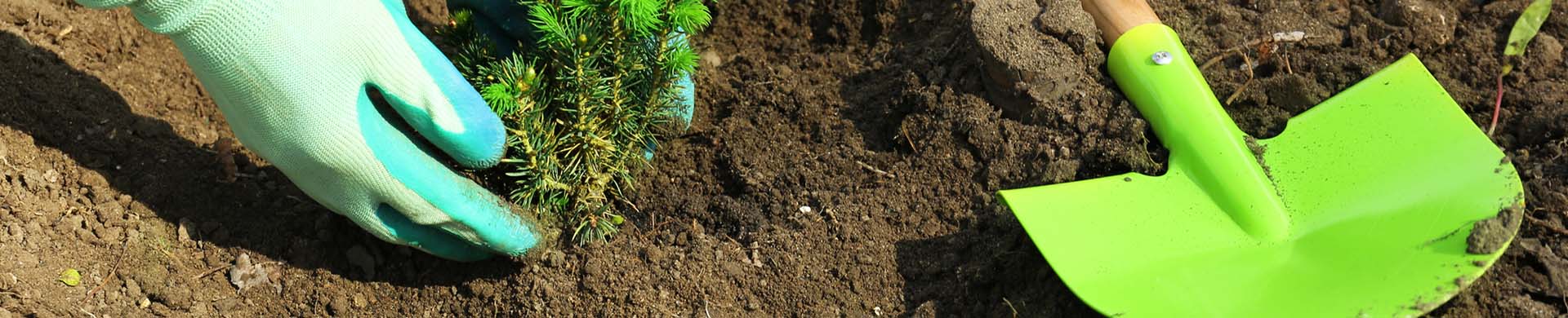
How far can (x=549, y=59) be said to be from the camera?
2486 millimetres

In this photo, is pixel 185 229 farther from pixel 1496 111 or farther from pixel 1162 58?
pixel 1496 111

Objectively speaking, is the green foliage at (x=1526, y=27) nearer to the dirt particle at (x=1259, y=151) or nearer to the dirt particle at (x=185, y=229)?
the dirt particle at (x=1259, y=151)

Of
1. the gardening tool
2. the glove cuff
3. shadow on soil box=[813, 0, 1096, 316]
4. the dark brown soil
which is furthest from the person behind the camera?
the dark brown soil

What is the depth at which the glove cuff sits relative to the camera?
2135 mm

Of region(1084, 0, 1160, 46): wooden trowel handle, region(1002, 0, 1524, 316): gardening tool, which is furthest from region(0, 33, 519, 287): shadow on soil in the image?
region(1084, 0, 1160, 46): wooden trowel handle

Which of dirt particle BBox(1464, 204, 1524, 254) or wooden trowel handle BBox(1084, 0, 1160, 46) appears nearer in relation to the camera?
dirt particle BBox(1464, 204, 1524, 254)

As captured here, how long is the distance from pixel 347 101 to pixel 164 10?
35cm

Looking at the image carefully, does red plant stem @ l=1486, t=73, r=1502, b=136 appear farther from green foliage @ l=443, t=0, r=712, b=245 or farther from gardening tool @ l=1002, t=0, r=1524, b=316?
green foliage @ l=443, t=0, r=712, b=245

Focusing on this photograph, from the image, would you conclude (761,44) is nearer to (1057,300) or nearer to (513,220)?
(513,220)

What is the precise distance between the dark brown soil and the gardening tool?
0.34 feet

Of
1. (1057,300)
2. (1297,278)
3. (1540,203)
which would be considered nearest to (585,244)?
(1057,300)

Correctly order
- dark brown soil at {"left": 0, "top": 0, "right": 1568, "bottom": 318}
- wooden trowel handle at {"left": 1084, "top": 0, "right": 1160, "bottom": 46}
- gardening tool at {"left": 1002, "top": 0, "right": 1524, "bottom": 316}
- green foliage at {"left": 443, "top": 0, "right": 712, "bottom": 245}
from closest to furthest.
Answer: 1. gardening tool at {"left": 1002, "top": 0, "right": 1524, "bottom": 316}
2. green foliage at {"left": 443, "top": 0, "right": 712, "bottom": 245}
3. dark brown soil at {"left": 0, "top": 0, "right": 1568, "bottom": 318}
4. wooden trowel handle at {"left": 1084, "top": 0, "right": 1160, "bottom": 46}

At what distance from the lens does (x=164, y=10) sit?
7.04 feet

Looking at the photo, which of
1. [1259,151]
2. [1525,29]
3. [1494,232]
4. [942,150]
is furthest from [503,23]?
[1525,29]
